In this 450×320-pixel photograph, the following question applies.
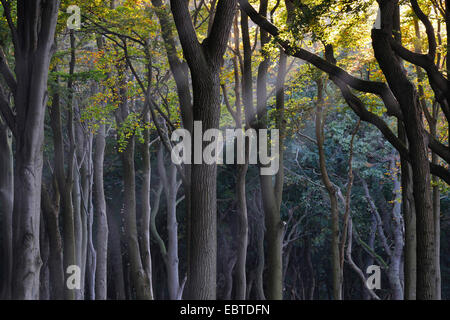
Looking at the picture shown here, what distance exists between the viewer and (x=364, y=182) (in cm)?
2212

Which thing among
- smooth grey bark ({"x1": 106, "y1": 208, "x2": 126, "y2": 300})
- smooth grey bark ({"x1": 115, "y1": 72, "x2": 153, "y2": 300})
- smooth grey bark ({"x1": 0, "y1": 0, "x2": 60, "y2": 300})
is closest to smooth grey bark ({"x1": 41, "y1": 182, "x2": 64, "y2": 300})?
smooth grey bark ({"x1": 115, "y1": 72, "x2": 153, "y2": 300})

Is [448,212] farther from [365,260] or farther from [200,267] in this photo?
[200,267]

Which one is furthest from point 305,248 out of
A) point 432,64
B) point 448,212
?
point 432,64

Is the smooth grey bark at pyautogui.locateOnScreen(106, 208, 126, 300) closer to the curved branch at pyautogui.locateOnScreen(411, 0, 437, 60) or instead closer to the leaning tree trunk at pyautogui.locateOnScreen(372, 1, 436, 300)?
the leaning tree trunk at pyautogui.locateOnScreen(372, 1, 436, 300)

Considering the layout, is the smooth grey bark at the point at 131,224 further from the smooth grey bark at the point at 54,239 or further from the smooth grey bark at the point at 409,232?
the smooth grey bark at the point at 409,232

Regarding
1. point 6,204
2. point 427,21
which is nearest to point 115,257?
point 6,204

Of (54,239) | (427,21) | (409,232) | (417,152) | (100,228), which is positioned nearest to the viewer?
(417,152)

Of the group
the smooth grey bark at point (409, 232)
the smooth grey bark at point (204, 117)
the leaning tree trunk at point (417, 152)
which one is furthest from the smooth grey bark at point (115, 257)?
the leaning tree trunk at point (417, 152)

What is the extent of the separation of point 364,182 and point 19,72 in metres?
15.9

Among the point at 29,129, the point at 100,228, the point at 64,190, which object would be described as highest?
the point at 29,129

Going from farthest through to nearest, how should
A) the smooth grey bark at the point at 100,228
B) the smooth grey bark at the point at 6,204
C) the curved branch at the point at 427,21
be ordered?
the smooth grey bark at the point at 100,228 < the smooth grey bark at the point at 6,204 < the curved branch at the point at 427,21

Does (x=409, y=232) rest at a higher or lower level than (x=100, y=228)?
lower

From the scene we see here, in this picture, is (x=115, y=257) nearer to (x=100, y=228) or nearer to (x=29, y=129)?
(x=100, y=228)

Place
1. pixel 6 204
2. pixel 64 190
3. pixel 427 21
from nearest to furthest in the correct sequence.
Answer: pixel 427 21 < pixel 6 204 < pixel 64 190
